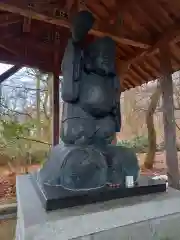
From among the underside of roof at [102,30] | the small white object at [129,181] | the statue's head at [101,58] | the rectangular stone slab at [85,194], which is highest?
the underside of roof at [102,30]

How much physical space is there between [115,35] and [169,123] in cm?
124

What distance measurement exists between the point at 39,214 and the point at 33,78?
4189 millimetres

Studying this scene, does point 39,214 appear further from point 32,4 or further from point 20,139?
point 20,139

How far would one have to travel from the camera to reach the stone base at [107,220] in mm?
972

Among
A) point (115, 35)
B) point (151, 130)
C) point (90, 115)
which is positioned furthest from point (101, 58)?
point (151, 130)

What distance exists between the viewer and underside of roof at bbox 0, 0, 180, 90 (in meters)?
2.25

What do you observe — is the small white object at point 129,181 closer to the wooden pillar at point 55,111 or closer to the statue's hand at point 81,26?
the statue's hand at point 81,26

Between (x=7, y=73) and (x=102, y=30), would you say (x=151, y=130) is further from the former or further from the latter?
(x=7, y=73)

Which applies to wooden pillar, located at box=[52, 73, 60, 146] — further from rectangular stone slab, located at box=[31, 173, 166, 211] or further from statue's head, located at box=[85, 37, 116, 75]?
rectangular stone slab, located at box=[31, 173, 166, 211]

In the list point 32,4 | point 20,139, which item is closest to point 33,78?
point 20,139

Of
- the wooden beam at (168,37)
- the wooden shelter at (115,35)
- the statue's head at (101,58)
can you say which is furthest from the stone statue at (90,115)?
the wooden beam at (168,37)

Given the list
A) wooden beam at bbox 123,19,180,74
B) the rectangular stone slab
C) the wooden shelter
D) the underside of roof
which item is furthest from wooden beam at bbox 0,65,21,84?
the rectangular stone slab

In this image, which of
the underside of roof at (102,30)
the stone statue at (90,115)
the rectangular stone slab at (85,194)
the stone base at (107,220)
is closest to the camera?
the stone base at (107,220)

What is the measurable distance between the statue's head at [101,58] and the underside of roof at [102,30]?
92 centimetres
